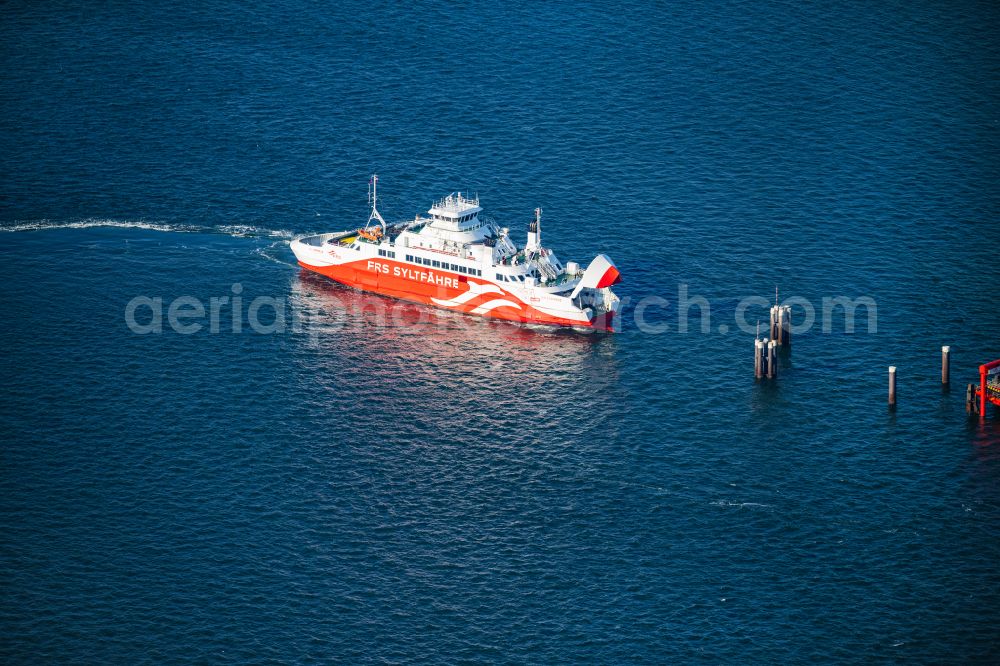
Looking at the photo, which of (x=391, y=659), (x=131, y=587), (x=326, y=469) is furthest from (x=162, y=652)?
(x=326, y=469)

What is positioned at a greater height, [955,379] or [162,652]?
[955,379]

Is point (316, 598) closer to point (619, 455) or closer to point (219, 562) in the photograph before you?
point (219, 562)

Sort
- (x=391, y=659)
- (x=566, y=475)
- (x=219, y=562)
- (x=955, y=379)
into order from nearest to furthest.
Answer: (x=391, y=659), (x=219, y=562), (x=566, y=475), (x=955, y=379)

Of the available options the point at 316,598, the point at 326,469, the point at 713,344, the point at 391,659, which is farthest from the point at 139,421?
the point at 713,344

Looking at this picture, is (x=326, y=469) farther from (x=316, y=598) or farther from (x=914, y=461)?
(x=914, y=461)

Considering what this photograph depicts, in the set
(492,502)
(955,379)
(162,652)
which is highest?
(955,379)

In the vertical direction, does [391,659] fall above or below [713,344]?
below

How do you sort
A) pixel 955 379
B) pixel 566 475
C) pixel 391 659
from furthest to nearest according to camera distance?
1. pixel 955 379
2. pixel 566 475
3. pixel 391 659

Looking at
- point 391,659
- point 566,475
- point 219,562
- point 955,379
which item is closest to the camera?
point 391,659

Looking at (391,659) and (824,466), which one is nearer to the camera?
(391,659)
